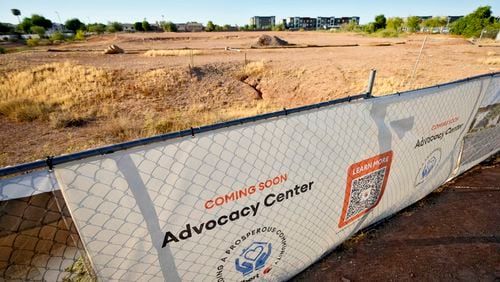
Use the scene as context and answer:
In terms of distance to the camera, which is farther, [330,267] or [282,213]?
[330,267]

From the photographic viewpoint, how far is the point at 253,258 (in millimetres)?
2322

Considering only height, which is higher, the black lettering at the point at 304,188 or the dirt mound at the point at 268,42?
the black lettering at the point at 304,188

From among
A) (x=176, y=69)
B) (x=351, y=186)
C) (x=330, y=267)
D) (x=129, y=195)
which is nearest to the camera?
(x=129, y=195)

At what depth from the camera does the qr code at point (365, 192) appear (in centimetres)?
281

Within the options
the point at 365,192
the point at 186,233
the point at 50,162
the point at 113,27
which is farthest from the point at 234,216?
the point at 113,27

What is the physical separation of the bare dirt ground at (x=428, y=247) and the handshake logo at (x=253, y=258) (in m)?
0.70

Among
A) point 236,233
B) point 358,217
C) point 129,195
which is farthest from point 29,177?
point 358,217

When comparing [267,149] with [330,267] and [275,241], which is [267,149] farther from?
[330,267]

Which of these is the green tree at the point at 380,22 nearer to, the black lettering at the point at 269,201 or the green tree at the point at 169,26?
the green tree at the point at 169,26

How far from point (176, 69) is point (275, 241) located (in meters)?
14.4

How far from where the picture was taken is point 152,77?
45.9ft

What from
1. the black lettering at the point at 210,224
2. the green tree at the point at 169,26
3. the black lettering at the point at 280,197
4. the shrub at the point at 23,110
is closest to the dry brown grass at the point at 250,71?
the shrub at the point at 23,110

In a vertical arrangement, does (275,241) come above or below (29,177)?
below

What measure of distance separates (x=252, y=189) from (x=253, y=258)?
30.0 inches
